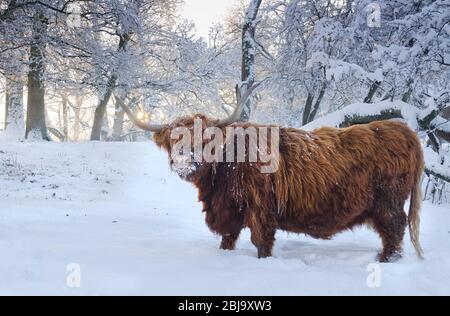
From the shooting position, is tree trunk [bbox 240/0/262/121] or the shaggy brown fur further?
tree trunk [bbox 240/0/262/121]

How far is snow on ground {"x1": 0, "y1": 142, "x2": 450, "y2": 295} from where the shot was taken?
2.80 m

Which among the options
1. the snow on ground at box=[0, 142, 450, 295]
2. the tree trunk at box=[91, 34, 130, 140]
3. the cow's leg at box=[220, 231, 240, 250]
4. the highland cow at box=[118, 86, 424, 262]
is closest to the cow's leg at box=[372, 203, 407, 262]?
the highland cow at box=[118, 86, 424, 262]

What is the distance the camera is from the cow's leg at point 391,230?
3.89 metres

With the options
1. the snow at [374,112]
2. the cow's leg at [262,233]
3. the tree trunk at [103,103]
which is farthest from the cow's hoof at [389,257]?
the tree trunk at [103,103]

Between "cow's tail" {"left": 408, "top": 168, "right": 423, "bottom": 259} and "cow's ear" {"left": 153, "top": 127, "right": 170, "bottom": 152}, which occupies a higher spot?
"cow's ear" {"left": 153, "top": 127, "right": 170, "bottom": 152}

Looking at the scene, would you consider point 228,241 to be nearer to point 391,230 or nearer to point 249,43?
point 391,230

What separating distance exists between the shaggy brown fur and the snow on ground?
0.26 metres

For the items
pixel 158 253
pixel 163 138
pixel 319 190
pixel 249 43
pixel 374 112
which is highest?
pixel 249 43

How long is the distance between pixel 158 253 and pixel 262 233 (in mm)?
897

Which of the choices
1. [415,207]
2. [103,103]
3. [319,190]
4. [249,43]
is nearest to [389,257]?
[415,207]

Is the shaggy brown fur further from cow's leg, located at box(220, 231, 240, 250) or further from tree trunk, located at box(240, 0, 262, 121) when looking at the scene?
tree trunk, located at box(240, 0, 262, 121)

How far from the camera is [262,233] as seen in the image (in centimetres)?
379

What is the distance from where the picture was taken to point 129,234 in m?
4.60

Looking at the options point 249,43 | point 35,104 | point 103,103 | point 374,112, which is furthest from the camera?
point 103,103
